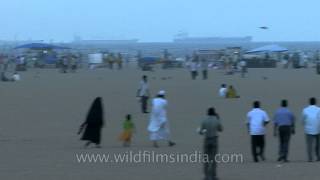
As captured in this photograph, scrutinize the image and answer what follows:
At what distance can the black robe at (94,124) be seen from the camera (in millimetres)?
17703

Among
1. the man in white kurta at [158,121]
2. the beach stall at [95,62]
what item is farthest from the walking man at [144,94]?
the beach stall at [95,62]

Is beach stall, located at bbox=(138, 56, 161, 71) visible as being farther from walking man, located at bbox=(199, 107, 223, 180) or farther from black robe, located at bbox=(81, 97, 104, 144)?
walking man, located at bbox=(199, 107, 223, 180)

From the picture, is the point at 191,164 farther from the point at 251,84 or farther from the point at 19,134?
the point at 251,84

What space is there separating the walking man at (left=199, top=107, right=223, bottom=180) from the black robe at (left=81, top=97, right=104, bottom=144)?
5330 millimetres

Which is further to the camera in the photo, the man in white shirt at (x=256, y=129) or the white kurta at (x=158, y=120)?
the white kurta at (x=158, y=120)

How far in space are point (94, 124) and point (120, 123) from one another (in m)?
5.39

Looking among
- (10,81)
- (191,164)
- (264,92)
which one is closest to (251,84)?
(264,92)

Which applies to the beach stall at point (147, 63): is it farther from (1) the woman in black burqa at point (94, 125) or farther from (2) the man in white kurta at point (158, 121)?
(1) the woman in black burqa at point (94, 125)

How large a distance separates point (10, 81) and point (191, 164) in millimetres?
29520

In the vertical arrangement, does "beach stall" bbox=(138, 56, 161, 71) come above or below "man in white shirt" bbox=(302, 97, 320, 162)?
below

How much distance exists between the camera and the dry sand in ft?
44.6

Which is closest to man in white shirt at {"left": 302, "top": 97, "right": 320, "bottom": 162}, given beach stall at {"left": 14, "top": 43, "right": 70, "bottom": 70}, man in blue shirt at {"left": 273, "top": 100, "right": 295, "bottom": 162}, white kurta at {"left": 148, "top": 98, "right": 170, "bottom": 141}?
man in blue shirt at {"left": 273, "top": 100, "right": 295, "bottom": 162}

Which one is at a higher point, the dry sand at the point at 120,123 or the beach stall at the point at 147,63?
the dry sand at the point at 120,123

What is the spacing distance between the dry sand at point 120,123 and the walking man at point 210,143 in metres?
0.58
